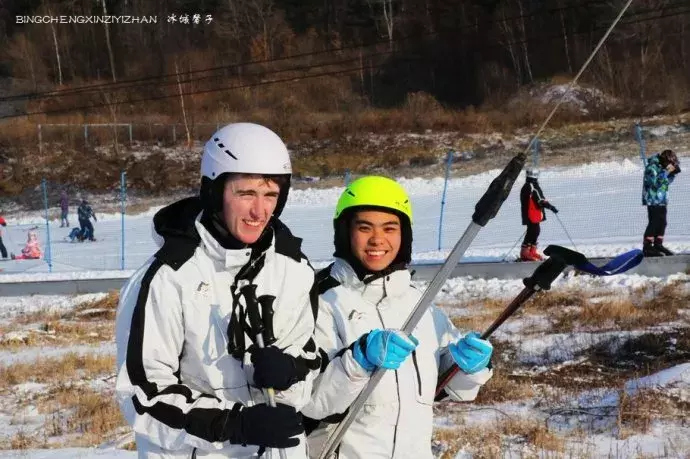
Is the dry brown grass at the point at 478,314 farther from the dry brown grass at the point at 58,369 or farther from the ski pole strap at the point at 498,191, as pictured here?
the ski pole strap at the point at 498,191

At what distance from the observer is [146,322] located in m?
2.39

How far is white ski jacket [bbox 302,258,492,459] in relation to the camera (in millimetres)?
2785

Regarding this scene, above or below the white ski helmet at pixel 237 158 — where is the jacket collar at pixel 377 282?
below

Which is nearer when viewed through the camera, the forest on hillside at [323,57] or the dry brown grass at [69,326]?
the dry brown grass at [69,326]

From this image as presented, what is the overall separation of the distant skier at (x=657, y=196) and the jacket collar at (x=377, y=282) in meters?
10.6

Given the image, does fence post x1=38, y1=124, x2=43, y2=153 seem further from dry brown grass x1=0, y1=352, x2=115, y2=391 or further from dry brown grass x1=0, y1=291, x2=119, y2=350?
dry brown grass x1=0, y1=352, x2=115, y2=391

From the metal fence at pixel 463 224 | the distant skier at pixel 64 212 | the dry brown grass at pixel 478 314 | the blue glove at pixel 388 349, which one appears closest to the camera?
the blue glove at pixel 388 349

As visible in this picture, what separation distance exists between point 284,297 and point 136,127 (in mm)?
40974

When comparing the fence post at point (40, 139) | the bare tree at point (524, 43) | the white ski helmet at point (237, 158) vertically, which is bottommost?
the white ski helmet at point (237, 158)

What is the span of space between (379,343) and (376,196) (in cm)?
75

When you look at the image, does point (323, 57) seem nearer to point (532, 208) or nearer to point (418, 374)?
point (532, 208)

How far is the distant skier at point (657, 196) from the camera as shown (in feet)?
41.5

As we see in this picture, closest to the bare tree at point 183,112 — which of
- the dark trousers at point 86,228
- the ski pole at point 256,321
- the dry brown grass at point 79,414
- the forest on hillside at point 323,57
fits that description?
the forest on hillside at point 323,57

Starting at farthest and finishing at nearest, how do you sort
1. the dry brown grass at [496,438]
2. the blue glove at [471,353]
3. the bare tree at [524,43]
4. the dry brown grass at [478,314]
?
the bare tree at [524,43] → the dry brown grass at [478,314] → the dry brown grass at [496,438] → the blue glove at [471,353]
